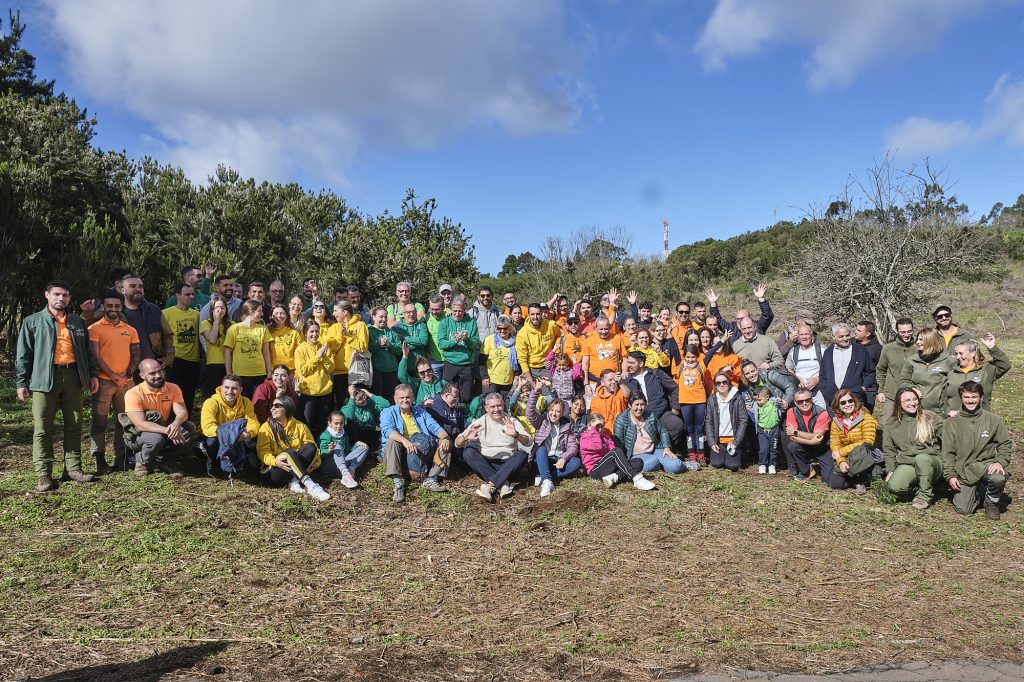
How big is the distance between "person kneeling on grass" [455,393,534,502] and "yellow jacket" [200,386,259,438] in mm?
2250

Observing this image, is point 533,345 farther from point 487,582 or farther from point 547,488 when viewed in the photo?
point 487,582

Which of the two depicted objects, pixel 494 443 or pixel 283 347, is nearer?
pixel 494 443

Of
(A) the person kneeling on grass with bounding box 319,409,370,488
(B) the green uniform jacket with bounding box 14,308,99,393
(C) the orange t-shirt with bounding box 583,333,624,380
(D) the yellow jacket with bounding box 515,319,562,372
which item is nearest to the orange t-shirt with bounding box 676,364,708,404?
(C) the orange t-shirt with bounding box 583,333,624,380

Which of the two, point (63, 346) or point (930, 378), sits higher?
point (63, 346)

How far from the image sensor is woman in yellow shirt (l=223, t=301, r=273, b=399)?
24.5 ft

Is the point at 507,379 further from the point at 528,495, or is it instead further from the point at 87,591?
the point at 87,591

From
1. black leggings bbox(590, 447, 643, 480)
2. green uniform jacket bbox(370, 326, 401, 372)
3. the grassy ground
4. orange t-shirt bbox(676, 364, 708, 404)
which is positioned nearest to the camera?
the grassy ground

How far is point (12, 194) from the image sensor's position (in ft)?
47.1

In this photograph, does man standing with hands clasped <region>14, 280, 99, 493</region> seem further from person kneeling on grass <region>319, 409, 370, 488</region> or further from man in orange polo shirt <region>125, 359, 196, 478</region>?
person kneeling on grass <region>319, 409, 370, 488</region>

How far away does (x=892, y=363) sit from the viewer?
769 cm

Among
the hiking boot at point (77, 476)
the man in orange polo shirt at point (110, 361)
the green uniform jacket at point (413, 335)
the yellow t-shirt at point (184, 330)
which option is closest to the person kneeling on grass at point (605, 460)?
the green uniform jacket at point (413, 335)

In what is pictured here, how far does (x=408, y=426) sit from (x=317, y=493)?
124 cm

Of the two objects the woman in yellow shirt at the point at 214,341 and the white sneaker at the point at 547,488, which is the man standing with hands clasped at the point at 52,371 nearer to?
the woman in yellow shirt at the point at 214,341

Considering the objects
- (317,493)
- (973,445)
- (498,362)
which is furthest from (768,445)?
(317,493)
